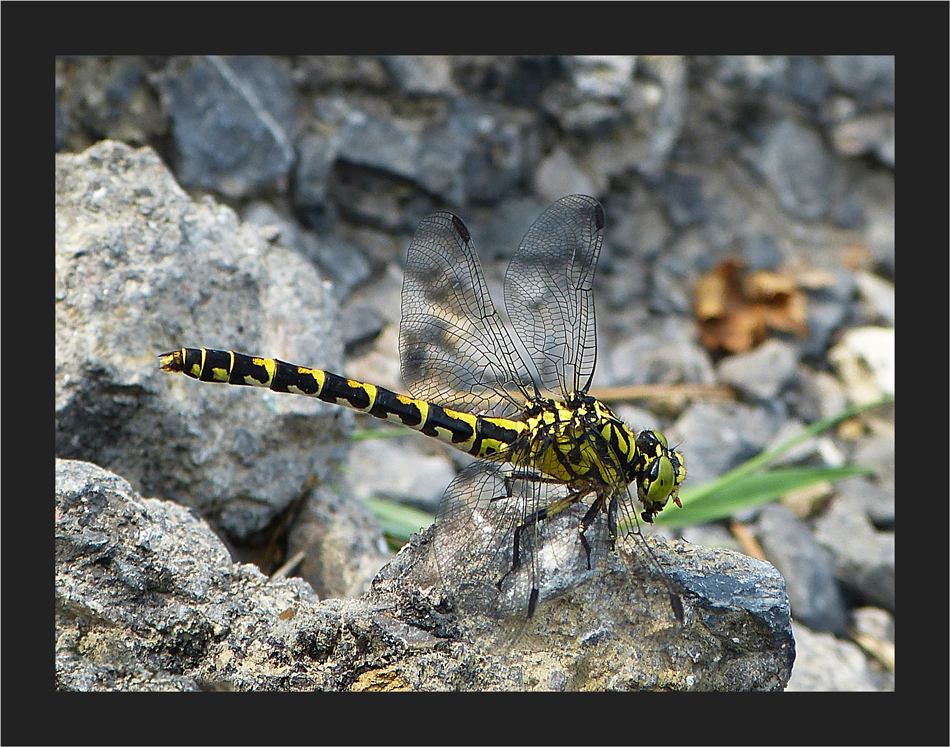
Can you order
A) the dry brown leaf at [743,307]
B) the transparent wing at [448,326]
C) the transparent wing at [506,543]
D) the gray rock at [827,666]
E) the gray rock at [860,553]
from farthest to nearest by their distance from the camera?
1. the dry brown leaf at [743,307]
2. the gray rock at [860,553]
3. the gray rock at [827,666]
4. the transparent wing at [448,326]
5. the transparent wing at [506,543]

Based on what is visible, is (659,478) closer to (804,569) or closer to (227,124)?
(804,569)

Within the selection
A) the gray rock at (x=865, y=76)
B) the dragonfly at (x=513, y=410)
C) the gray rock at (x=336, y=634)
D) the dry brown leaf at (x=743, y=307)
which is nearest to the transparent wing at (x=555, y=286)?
the dragonfly at (x=513, y=410)

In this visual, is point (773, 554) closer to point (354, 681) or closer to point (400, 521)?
point (400, 521)

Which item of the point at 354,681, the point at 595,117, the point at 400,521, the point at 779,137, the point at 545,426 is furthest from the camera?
the point at 779,137

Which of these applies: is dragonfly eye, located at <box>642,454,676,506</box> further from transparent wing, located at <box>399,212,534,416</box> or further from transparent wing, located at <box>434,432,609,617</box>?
transparent wing, located at <box>399,212,534,416</box>

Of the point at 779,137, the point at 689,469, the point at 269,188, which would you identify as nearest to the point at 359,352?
the point at 269,188

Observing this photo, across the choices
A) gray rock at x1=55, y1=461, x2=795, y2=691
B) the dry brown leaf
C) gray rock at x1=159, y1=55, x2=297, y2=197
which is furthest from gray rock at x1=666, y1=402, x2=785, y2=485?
gray rock at x1=159, y1=55, x2=297, y2=197

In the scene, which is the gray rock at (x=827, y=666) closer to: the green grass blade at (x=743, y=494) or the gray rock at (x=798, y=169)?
the green grass blade at (x=743, y=494)
